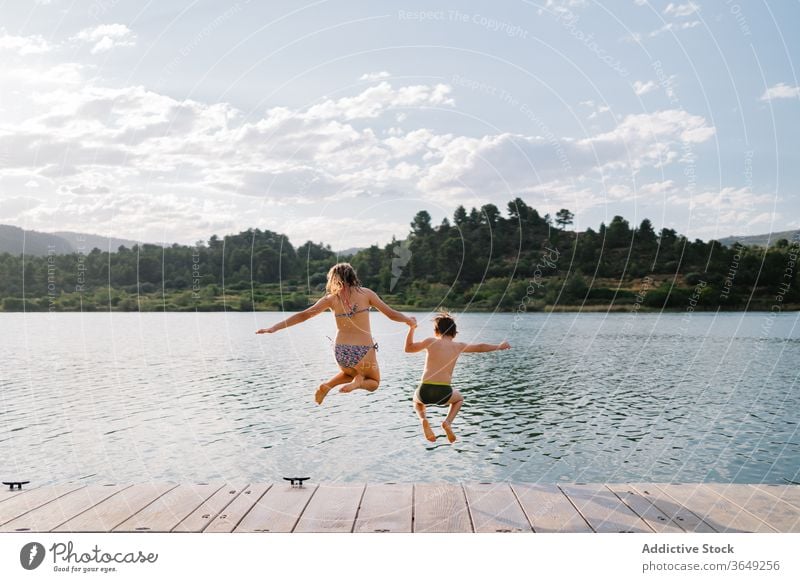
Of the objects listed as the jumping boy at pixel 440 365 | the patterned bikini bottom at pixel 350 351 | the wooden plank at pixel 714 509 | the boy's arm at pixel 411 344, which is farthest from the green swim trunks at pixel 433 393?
the wooden plank at pixel 714 509

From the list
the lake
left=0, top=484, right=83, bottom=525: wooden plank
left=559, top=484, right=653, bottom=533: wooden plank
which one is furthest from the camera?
the lake

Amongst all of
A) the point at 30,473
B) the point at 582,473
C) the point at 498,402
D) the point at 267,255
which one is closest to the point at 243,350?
the point at 498,402

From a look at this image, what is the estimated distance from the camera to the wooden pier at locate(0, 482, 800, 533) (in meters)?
9.72

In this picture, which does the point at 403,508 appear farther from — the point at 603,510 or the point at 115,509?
the point at 115,509

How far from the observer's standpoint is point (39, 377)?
4350 cm

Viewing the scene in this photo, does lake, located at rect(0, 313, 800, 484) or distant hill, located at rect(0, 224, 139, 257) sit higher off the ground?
distant hill, located at rect(0, 224, 139, 257)

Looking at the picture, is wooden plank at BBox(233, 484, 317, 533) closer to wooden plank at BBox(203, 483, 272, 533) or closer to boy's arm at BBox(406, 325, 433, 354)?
wooden plank at BBox(203, 483, 272, 533)

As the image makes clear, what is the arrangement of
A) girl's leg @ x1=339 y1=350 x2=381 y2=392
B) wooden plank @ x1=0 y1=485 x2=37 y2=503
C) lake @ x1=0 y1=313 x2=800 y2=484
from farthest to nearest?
lake @ x1=0 y1=313 x2=800 y2=484
wooden plank @ x1=0 y1=485 x2=37 y2=503
girl's leg @ x1=339 y1=350 x2=381 y2=392

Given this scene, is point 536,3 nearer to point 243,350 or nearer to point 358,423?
point 358,423

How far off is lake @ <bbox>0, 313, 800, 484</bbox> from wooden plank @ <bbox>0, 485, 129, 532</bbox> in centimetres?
755

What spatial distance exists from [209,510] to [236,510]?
1.23ft

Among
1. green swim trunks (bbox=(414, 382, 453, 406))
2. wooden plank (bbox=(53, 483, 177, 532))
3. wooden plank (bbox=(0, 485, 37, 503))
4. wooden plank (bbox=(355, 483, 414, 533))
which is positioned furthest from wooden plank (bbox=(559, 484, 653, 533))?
wooden plank (bbox=(0, 485, 37, 503))

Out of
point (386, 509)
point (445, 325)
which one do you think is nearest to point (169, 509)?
point (386, 509)
